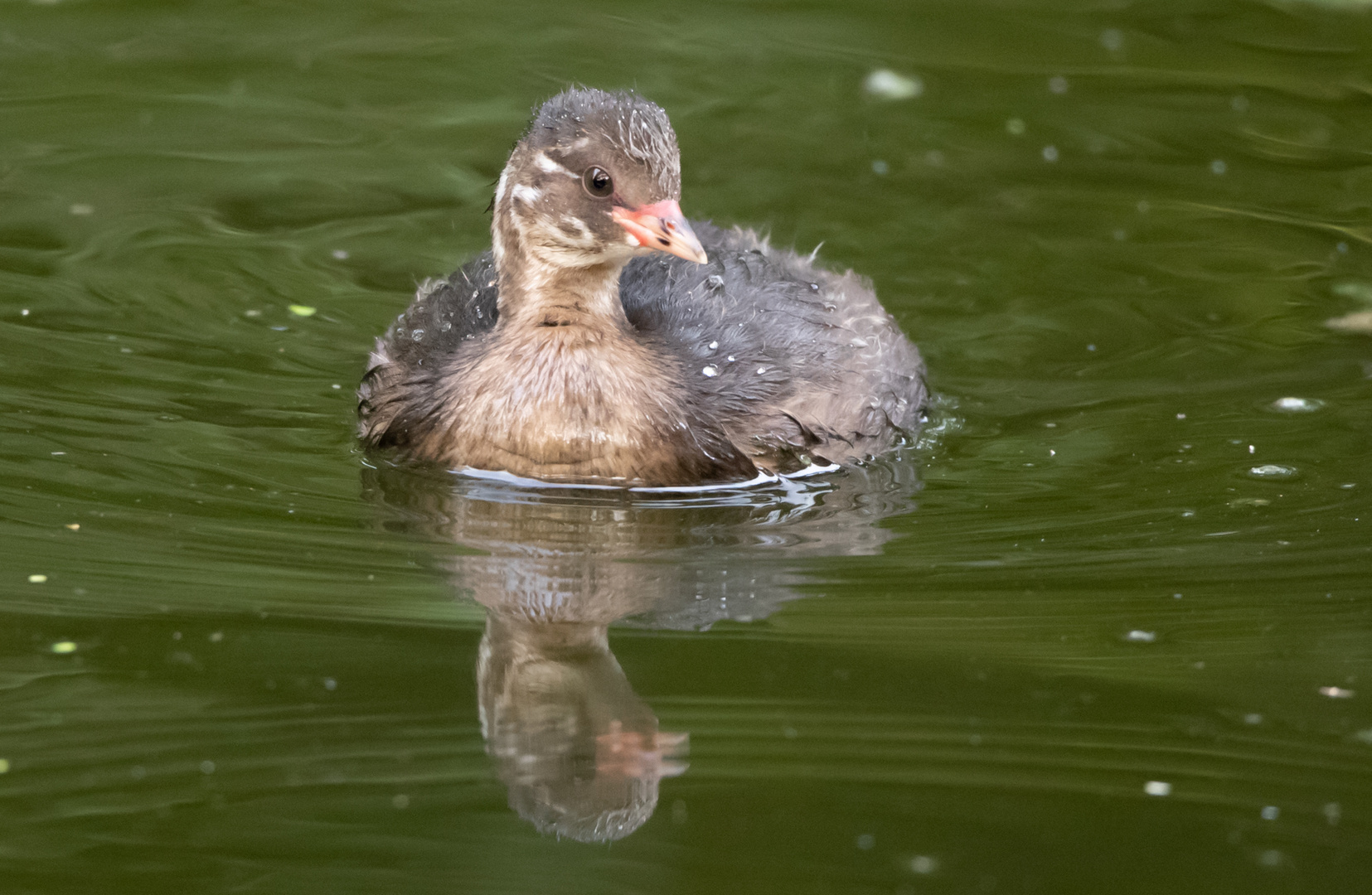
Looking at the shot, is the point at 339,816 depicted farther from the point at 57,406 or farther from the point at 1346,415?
the point at 1346,415

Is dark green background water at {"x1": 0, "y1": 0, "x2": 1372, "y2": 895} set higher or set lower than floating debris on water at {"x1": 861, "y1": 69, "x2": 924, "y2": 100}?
lower

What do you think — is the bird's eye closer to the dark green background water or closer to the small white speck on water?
the dark green background water

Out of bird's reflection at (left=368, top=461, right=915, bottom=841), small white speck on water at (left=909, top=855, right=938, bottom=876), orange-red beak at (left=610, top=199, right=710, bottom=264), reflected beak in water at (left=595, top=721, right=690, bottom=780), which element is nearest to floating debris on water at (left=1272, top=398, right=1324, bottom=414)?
bird's reflection at (left=368, top=461, right=915, bottom=841)

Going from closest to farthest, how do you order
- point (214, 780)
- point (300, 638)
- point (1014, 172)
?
point (214, 780)
point (300, 638)
point (1014, 172)

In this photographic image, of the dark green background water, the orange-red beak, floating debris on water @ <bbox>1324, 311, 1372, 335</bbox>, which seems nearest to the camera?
the dark green background water

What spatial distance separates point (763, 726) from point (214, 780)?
130cm

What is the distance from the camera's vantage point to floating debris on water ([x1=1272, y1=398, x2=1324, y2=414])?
7.59 metres

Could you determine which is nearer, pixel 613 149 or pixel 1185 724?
pixel 1185 724

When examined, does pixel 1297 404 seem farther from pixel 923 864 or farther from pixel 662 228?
pixel 923 864

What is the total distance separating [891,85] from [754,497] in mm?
4552

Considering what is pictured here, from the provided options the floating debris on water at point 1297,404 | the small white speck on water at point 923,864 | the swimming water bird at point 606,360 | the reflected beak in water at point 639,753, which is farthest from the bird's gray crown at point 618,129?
the small white speck on water at point 923,864

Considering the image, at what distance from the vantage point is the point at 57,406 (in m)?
7.37

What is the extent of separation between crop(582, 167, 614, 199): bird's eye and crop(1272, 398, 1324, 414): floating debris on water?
269 cm

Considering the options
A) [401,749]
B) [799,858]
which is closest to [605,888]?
[799,858]
